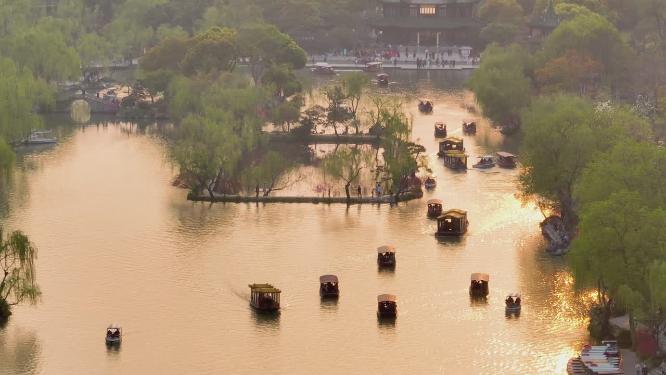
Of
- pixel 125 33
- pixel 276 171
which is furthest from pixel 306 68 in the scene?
pixel 276 171

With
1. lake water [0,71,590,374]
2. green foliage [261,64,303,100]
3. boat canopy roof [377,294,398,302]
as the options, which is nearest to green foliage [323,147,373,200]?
lake water [0,71,590,374]

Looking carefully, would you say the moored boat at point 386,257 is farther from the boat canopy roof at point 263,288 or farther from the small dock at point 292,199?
the small dock at point 292,199

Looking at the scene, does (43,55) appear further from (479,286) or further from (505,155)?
(479,286)

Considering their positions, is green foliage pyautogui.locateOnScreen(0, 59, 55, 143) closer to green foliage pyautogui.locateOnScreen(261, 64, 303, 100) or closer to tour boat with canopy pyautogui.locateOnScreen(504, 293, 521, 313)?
green foliage pyautogui.locateOnScreen(261, 64, 303, 100)

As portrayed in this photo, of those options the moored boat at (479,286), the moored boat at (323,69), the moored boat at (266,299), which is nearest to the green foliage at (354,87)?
the moored boat at (323,69)

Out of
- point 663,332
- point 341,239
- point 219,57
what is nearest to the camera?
point 663,332

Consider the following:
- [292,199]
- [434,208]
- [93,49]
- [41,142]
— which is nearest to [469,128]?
[292,199]

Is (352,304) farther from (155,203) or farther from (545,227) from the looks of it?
(155,203)
